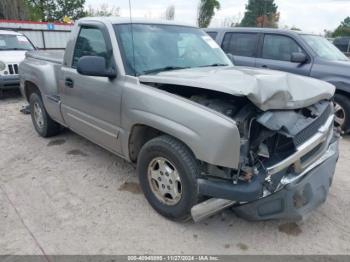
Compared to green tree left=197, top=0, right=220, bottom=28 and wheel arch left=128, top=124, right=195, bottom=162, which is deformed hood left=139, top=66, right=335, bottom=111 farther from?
green tree left=197, top=0, right=220, bottom=28

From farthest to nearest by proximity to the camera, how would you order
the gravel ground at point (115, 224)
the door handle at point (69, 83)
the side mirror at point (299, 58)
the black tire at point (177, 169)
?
the side mirror at point (299, 58) → the door handle at point (69, 83) → the gravel ground at point (115, 224) → the black tire at point (177, 169)

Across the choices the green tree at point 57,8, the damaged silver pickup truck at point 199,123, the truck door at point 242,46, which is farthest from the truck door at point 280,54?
the green tree at point 57,8

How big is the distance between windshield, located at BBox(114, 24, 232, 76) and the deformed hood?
0.79ft

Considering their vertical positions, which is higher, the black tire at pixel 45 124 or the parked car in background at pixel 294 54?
the parked car in background at pixel 294 54

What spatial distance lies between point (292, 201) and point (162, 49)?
203 centimetres

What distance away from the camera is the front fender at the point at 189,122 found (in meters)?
2.32

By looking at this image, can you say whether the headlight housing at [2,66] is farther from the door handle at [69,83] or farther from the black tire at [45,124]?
the door handle at [69,83]

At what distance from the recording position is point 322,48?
20.2ft

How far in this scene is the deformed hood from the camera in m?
2.40

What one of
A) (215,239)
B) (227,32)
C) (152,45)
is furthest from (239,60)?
(215,239)

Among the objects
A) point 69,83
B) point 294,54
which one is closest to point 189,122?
point 69,83

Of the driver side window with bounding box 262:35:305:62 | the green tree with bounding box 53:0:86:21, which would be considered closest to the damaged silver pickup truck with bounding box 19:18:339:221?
the driver side window with bounding box 262:35:305:62

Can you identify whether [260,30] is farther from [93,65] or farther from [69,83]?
[93,65]

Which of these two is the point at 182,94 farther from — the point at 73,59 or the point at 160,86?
the point at 73,59
